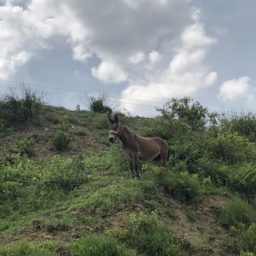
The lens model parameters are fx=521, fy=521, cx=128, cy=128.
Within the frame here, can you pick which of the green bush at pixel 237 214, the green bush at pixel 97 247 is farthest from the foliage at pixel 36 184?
the green bush at pixel 237 214

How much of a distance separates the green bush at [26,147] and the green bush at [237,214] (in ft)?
26.5

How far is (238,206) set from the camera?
14.1 metres

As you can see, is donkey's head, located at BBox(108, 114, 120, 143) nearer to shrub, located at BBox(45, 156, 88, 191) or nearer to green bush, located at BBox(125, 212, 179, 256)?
shrub, located at BBox(45, 156, 88, 191)

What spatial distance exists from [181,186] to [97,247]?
4332 mm

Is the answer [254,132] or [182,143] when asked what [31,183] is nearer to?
[182,143]

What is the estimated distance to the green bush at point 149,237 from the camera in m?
10.8

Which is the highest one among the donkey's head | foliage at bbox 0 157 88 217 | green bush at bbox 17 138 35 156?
the donkey's head

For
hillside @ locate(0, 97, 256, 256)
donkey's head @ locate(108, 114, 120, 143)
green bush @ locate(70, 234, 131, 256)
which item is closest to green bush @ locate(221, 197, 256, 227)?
hillside @ locate(0, 97, 256, 256)

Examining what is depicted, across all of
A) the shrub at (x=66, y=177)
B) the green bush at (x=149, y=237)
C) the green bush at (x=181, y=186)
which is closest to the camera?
the green bush at (x=149, y=237)

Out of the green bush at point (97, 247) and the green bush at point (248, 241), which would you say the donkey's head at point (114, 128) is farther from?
the green bush at point (248, 241)

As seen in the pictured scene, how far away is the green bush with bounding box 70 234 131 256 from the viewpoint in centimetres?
1008

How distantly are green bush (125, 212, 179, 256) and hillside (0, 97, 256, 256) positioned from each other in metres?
0.02

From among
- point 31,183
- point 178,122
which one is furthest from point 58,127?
point 31,183

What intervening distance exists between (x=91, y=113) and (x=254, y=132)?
8.37 metres
